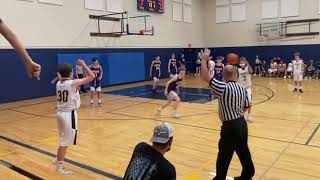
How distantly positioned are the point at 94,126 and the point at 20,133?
75.2 inches

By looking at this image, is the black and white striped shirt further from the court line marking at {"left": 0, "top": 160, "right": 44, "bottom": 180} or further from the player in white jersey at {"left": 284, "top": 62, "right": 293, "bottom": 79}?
the player in white jersey at {"left": 284, "top": 62, "right": 293, "bottom": 79}

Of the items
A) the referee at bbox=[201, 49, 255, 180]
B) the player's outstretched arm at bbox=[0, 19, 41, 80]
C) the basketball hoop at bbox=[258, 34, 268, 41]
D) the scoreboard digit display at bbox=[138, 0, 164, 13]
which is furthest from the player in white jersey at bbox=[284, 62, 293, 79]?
the player's outstretched arm at bbox=[0, 19, 41, 80]

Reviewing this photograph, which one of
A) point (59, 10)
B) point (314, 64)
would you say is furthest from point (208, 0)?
point (59, 10)

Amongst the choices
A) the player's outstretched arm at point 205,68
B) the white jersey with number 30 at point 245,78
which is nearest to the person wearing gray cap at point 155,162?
the player's outstretched arm at point 205,68

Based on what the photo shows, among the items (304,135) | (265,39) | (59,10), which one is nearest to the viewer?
(304,135)

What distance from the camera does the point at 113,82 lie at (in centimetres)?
1834

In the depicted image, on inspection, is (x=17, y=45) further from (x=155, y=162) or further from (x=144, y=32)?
(x=144, y=32)

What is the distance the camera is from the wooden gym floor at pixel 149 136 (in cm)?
538

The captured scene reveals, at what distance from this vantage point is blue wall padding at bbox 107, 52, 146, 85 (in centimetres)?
1822

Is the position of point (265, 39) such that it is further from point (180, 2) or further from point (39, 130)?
point (39, 130)

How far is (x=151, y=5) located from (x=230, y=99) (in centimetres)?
1753

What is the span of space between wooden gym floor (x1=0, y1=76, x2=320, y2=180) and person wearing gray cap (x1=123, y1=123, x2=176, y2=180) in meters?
2.84

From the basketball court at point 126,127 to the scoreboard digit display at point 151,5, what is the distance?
0.93 meters

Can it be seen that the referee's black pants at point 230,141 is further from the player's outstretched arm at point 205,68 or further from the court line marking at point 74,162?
the court line marking at point 74,162
